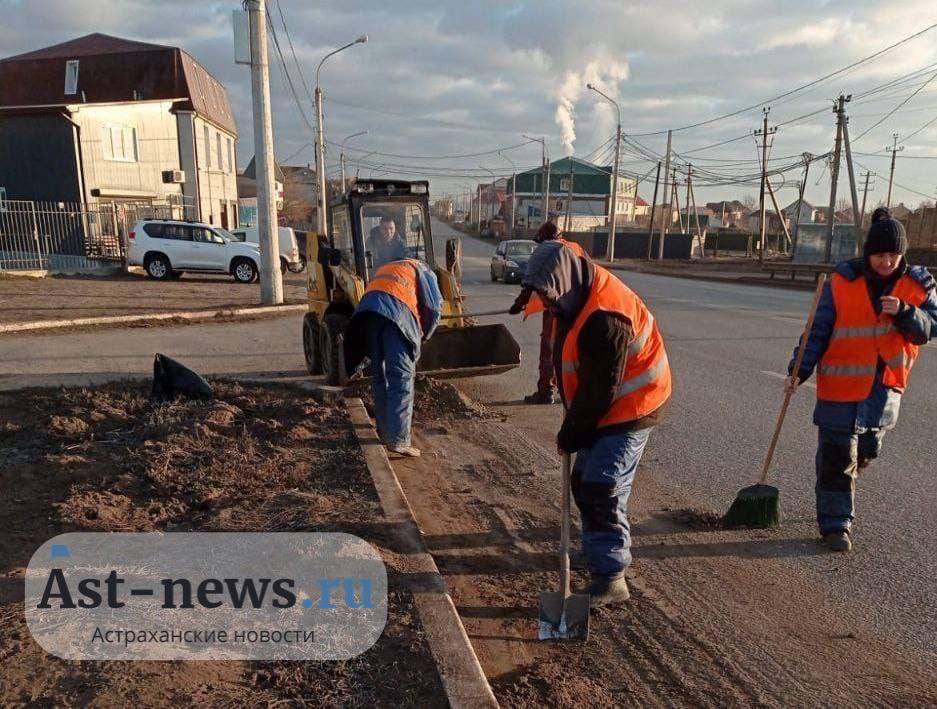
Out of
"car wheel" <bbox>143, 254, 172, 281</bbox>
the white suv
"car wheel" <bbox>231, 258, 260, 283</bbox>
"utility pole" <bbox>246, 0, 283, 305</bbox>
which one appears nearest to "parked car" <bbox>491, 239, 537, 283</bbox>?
the white suv

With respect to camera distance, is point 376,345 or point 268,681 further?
point 376,345

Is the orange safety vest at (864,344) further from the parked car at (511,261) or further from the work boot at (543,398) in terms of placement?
the parked car at (511,261)

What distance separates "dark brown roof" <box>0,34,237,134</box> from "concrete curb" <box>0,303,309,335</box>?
20.3 meters

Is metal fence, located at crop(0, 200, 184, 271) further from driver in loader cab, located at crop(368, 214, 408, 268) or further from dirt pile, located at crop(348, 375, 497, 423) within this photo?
dirt pile, located at crop(348, 375, 497, 423)

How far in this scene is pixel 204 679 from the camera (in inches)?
97.9

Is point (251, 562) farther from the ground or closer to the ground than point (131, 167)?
closer to the ground

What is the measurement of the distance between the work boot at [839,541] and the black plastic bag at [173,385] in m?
5.06

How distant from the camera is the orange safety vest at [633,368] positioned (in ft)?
9.89

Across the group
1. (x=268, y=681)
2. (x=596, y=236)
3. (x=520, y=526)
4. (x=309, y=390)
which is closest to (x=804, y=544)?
(x=520, y=526)

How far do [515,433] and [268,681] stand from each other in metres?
3.90

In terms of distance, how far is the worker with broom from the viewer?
3.85 metres

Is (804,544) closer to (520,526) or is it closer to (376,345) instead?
(520,526)

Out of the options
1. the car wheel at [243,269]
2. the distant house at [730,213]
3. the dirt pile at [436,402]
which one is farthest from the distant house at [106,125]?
the distant house at [730,213]

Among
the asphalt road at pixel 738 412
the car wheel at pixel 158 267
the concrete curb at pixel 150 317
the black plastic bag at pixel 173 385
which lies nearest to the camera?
the asphalt road at pixel 738 412
